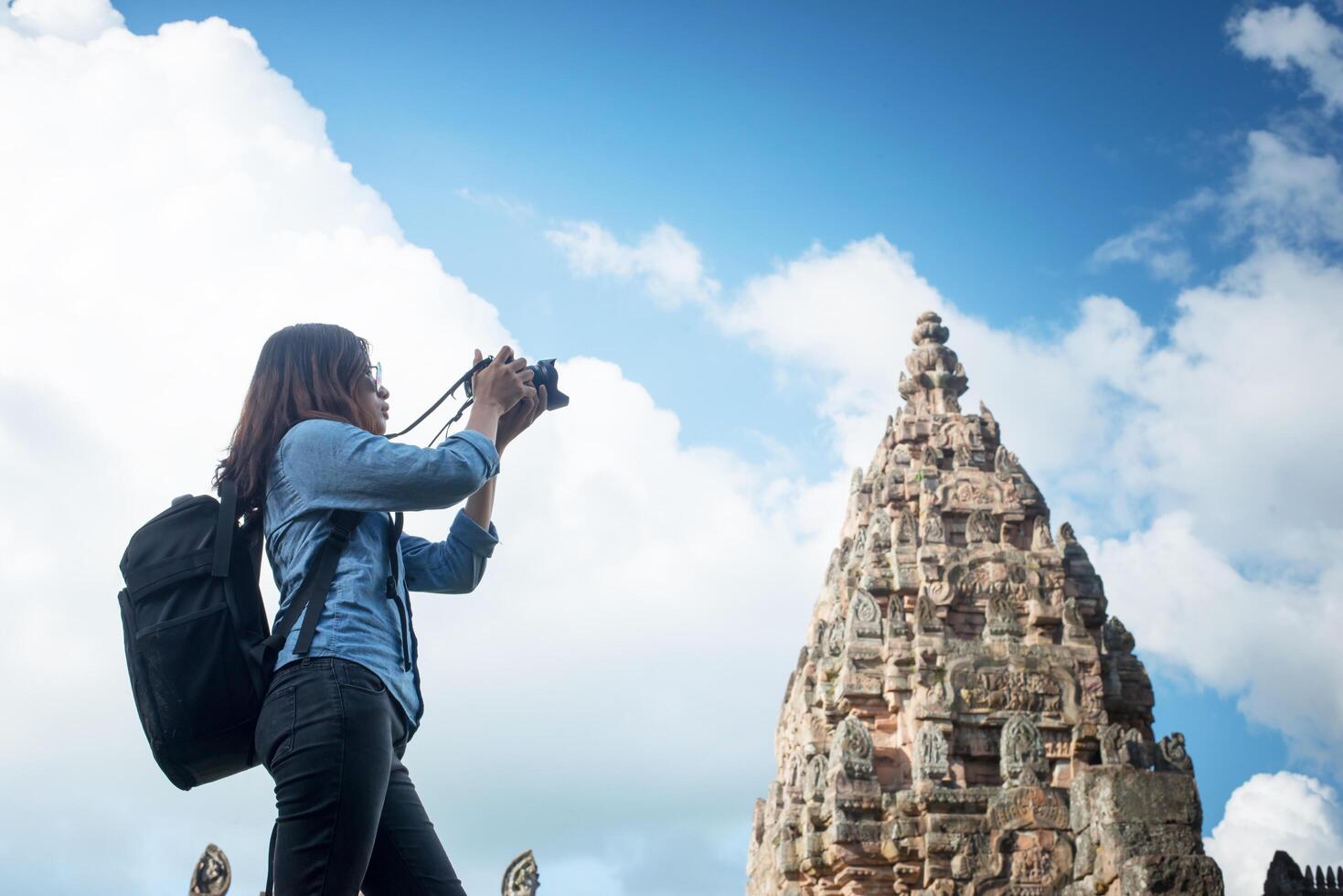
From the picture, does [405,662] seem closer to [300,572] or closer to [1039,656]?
[300,572]

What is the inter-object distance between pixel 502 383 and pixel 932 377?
69.6 ft

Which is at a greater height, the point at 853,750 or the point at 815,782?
the point at 853,750

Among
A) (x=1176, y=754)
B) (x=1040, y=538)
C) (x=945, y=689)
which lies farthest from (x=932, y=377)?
(x=1176, y=754)

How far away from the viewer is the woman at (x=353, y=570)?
115 inches

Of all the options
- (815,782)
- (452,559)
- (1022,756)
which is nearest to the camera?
(452,559)

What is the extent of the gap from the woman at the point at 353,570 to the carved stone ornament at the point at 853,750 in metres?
13.7

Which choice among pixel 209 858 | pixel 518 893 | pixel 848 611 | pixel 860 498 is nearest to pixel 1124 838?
pixel 848 611

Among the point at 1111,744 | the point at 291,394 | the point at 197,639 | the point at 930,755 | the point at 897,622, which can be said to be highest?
the point at 897,622

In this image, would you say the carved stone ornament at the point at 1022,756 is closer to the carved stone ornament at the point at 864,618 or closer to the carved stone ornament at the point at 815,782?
the carved stone ornament at the point at 815,782

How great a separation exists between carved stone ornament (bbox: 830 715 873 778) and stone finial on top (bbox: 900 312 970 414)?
8.11 metres

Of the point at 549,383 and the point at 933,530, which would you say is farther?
the point at 933,530

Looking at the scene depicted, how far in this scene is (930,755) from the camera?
684 inches

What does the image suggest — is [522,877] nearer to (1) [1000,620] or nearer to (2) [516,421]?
(1) [1000,620]

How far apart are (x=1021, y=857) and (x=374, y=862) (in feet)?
45.0
